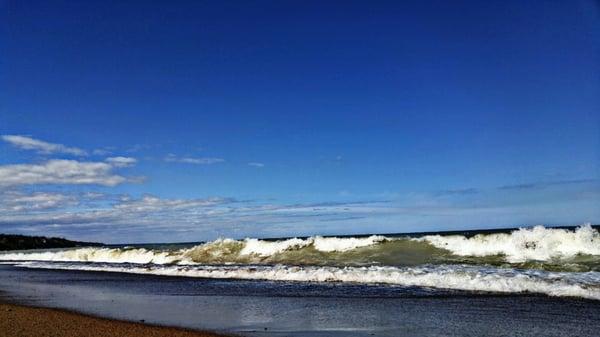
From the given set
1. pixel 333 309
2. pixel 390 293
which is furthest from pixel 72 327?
pixel 390 293

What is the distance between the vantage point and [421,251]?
22.6 meters

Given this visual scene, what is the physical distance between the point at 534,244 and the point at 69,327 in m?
17.0

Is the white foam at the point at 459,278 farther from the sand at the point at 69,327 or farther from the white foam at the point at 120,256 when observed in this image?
the white foam at the point at 120,256

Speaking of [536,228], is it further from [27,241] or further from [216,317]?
[27,241]

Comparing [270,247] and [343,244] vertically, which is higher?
[343,244]

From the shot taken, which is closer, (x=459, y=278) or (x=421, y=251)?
(x=459, y=278)

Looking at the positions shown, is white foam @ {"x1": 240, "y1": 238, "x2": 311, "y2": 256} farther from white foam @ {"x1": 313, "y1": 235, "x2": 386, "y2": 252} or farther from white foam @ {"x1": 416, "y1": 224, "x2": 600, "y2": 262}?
white foam @ {"x1": 416, "y1": 224, "x2": 600, "y2": 262}

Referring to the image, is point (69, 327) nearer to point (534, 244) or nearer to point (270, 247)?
point (534, 244)

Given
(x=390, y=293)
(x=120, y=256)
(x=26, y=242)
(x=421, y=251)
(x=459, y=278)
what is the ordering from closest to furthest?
1. (x=390, y=293)
2. (x=459, y=278)
3. (x=421, y=251)
4. (x=120, y=256)
5. (x=26, y=242)

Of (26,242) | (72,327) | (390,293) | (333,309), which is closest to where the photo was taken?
(72,327)

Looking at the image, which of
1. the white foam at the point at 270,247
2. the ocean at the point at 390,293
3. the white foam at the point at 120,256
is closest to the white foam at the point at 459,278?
the ocean at the point at 390,293

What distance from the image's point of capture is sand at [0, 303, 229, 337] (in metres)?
8.29

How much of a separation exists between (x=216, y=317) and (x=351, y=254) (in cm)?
1497

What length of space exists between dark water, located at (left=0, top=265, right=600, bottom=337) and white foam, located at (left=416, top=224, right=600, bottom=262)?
8.17 meters
